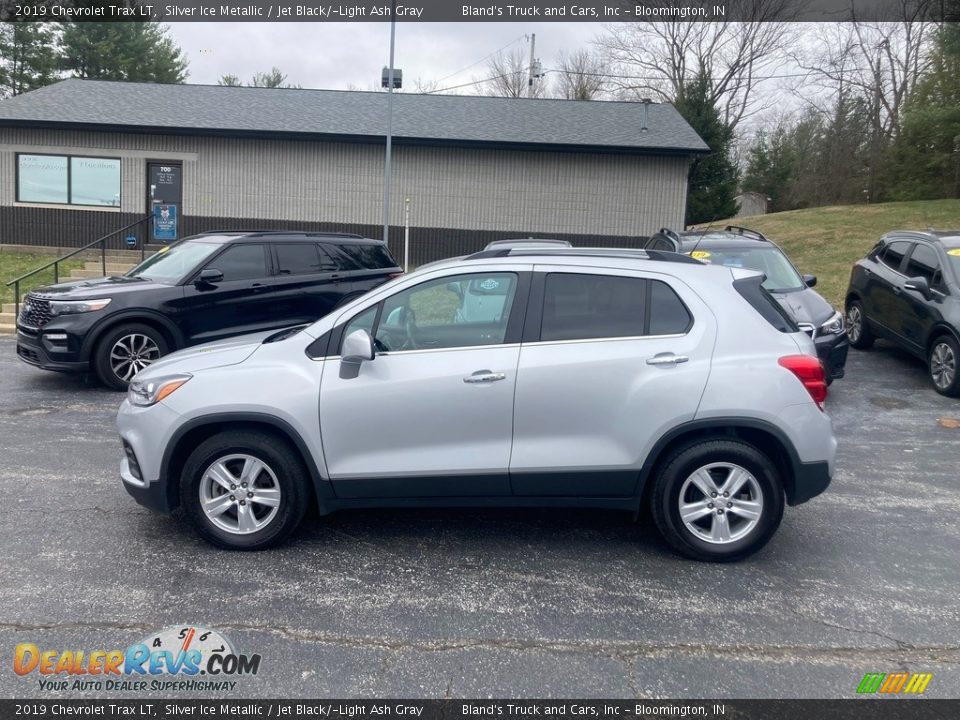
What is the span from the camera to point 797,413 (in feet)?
15.7

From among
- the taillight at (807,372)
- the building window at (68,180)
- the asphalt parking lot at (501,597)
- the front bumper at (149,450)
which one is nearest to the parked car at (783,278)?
the asphalt parking lot at (501,597)

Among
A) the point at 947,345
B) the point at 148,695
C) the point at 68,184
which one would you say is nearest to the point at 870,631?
the point at 148,695

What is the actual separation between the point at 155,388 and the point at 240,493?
2.63 ft

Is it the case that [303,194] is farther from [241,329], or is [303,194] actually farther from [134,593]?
[134,593]

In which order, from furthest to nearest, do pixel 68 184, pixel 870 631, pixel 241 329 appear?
pixel 68 184 → pixel 241 329 → pixel 870 631

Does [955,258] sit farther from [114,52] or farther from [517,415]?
[114,52]

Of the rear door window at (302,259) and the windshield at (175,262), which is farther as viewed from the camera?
the rear door window at (302,259)

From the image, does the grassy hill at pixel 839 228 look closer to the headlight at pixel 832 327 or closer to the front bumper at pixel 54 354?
the headlight at pixel 832 327

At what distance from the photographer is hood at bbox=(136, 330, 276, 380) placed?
16.4 ft

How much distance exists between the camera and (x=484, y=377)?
15.7 feet

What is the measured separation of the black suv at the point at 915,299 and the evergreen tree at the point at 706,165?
65.3 ft

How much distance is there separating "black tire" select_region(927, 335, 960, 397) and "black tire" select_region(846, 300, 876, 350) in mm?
2050

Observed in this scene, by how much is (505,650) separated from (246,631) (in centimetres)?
125

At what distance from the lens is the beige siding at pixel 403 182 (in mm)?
21453
